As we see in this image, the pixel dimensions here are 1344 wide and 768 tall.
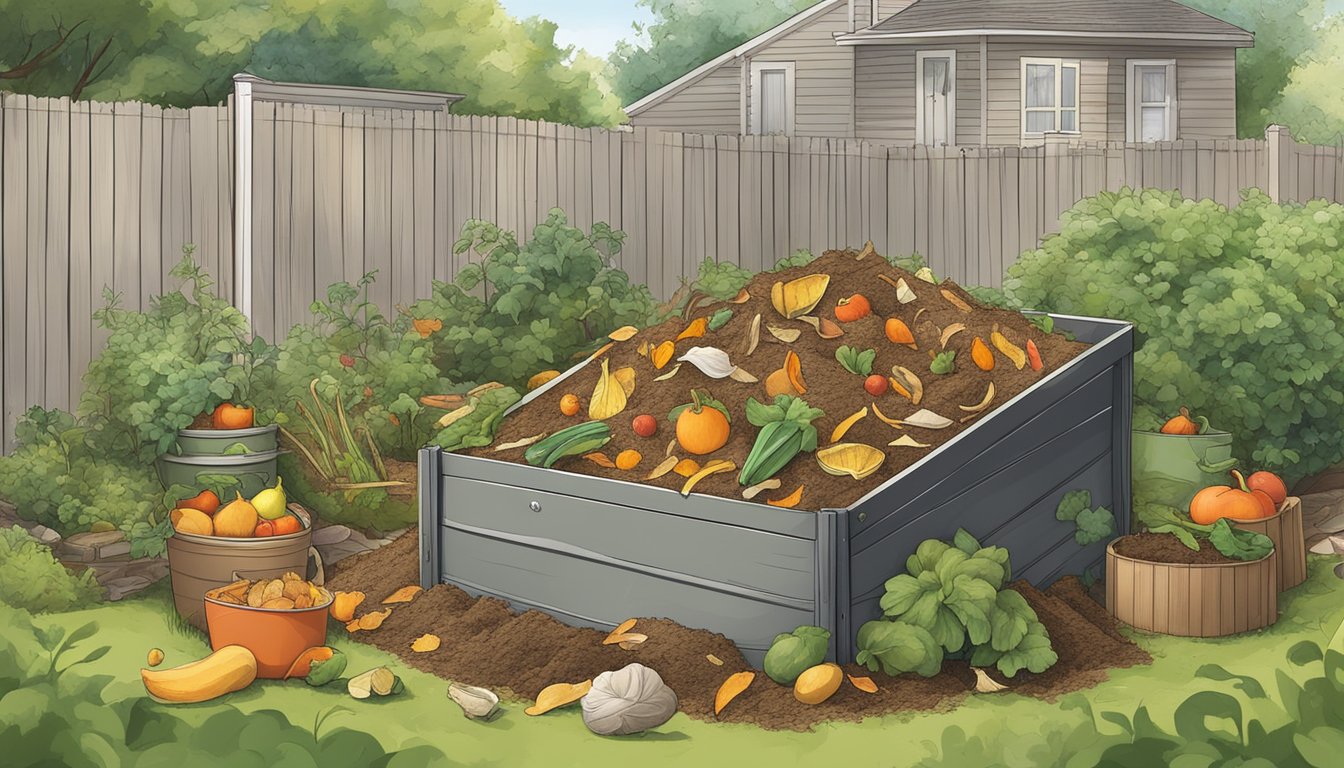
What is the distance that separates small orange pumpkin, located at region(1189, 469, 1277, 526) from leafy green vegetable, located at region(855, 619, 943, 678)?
1584mm

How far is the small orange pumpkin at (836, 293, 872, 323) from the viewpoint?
502 cm

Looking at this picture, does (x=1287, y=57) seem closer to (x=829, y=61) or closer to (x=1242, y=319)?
(x=829, y=61)

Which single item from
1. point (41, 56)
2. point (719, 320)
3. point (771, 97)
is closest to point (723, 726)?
point (719, 320)

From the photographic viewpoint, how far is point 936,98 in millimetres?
13914

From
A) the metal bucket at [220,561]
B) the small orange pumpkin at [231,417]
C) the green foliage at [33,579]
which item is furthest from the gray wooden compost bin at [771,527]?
the green foliage at [33,579]

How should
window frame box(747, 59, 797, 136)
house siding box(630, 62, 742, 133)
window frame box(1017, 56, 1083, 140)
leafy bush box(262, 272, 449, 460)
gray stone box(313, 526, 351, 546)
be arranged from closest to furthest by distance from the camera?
1. gray stone box(313, 526, 351, 546)
2. leafy bush box(262, 272, 449, 460)
3. window frame box(1017, 56, 1083, 140)
4. window frame box(747, 59, 797, 136)
5. house siding box(630, 62, 742, 133)

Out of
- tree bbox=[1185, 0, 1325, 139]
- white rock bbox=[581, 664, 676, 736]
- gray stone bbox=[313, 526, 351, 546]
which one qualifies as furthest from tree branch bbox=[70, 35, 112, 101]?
white rock bbox=[581, 664, 676, 736]

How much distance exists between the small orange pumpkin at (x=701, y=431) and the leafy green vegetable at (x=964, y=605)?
742 mm

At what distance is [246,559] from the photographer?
15.2 ft

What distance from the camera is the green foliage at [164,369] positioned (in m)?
5.29

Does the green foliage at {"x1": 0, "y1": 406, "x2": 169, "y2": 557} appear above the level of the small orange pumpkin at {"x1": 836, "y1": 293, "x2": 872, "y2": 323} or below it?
below

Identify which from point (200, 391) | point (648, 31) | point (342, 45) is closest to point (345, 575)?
point (200, 391)

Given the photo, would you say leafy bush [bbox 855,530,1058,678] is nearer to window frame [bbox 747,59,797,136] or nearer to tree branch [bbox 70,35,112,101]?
window frame [bbox 747,59,797,136]

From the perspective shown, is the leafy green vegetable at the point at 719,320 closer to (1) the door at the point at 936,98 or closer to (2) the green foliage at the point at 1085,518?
(2) the green foliage at the point at 1085,518
